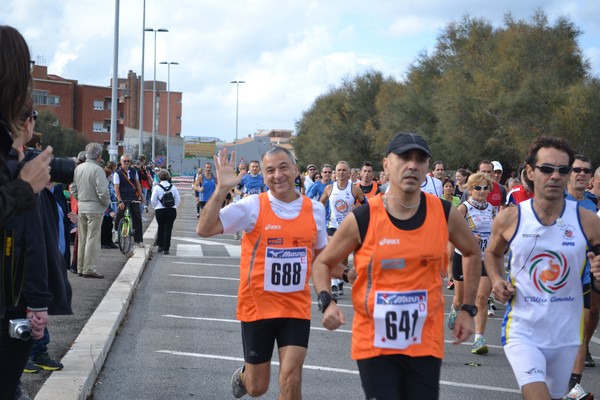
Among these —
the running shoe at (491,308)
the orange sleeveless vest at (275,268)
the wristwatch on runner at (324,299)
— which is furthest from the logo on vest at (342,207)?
the wristwatch on runner at (324,299)

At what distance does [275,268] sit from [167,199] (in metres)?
13.5

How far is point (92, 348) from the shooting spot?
8.27 metres

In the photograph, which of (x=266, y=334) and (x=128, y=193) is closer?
(x=266, y=334)

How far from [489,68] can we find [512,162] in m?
7.09

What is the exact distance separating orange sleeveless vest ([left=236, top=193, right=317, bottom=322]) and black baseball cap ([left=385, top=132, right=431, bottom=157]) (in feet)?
4.78

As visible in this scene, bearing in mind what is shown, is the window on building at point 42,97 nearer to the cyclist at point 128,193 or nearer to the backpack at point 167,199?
the cyclist at point 128,193

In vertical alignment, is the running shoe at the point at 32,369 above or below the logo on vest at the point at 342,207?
below

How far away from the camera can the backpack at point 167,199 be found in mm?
19297

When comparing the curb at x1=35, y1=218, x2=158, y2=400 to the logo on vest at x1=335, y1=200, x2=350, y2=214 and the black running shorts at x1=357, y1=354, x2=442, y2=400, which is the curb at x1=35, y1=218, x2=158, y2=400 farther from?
the logo on vest at x1=335, y1=200, x2=350, y2=214

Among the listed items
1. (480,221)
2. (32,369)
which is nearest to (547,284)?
(32,369)

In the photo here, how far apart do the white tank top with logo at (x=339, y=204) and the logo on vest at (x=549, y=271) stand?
8.71 meters

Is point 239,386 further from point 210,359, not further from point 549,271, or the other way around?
point 210,359

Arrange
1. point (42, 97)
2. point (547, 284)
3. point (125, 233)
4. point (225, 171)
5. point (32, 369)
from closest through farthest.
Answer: point (547, 284) → point (225, 171) → point (32, 369) → point (125, 233) → point (42, 97)

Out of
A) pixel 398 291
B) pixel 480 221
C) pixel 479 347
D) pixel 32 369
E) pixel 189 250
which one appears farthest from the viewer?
pixel 189 250
